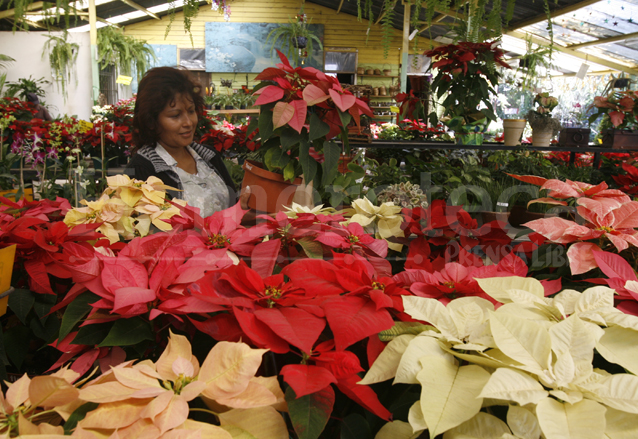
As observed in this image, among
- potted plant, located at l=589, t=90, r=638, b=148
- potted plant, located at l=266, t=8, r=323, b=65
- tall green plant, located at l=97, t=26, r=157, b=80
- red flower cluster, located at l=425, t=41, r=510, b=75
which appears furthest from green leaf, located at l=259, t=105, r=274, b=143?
tall green plant, located at l=97, t=26, r=157, b=80

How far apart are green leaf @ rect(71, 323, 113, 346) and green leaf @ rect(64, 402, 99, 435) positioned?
123 millimetres

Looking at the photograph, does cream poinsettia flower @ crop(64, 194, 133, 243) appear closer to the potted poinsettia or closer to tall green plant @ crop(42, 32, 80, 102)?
the potted poinsettia

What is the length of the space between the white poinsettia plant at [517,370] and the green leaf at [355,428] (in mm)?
29

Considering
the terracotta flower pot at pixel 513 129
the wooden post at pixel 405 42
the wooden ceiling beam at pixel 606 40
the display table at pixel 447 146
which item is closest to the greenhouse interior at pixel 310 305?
the display table at pixel 447 146

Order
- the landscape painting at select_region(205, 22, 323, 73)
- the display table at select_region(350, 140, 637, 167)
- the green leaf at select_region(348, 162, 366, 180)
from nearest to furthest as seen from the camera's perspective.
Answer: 1. the green leaf at select_region(348, 162, 366, 180)
2. the display table at select_region(350, 140, 637, 167)
3. the landscape painting at select_region(205, 22, 323, 73)

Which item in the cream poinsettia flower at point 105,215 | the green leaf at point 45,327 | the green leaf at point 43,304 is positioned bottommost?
the green leaf at point 45,327

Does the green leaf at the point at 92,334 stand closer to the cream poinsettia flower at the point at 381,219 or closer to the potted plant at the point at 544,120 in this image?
the cream poinsettia flower at the point at 381,219

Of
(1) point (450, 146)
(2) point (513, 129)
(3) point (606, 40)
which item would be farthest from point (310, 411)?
(3) point (606, 40)

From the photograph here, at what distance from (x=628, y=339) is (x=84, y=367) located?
53 centimetres

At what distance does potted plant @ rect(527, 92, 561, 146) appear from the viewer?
2.35 metres

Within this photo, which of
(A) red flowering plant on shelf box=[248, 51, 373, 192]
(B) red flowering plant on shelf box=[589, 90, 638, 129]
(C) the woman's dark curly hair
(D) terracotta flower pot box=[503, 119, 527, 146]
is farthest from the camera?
(B) red flowering plant on shelf box=[589, 90, 638, 129]

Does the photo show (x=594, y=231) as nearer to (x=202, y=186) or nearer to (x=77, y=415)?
(x=77, y=415)

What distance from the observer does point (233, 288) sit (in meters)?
0.46

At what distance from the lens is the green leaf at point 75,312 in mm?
463
